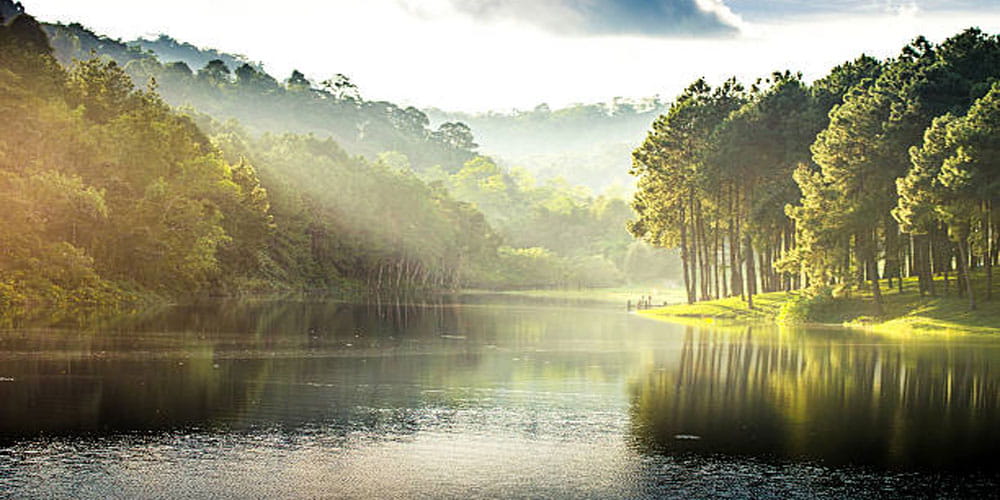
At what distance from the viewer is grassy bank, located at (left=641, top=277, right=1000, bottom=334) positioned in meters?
60.3

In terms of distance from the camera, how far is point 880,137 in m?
66.9

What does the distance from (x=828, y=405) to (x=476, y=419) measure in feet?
35.0

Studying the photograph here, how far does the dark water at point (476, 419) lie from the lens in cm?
1848

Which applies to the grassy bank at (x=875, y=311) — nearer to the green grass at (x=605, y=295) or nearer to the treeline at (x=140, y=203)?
the green grass at (x=605, y=295)

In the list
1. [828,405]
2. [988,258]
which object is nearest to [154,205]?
[988,258]

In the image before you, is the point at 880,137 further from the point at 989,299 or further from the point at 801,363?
the point at 801,363

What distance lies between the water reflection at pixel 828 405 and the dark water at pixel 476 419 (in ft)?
0.38

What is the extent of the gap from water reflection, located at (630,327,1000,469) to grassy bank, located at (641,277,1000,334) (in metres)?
13.8

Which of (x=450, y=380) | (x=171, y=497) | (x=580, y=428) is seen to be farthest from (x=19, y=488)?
(x=450, y=380)

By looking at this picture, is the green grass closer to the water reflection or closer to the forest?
the forest

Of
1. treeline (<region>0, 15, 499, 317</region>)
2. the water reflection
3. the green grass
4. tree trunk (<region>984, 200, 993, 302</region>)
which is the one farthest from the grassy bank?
Answer: treeline (<region>0, 15, 499, 317</region>)

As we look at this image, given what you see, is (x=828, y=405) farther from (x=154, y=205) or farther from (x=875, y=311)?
(x=154, y=205)

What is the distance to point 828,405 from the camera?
1138 inches

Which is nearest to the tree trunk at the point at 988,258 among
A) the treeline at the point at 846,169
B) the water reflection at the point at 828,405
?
the treeline at the point at 846,169
